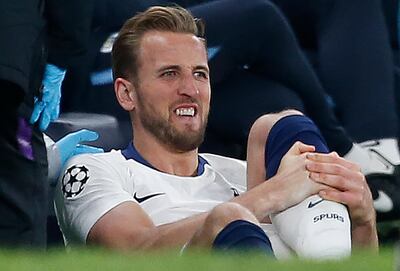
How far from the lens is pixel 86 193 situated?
275cm

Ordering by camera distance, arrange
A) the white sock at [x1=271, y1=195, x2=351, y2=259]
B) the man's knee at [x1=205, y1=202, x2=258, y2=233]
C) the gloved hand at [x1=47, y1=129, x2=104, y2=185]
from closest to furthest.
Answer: the man's knee at [x1=205, y1=202, x2=258, y2=233], the white sock at [x1=271, y1=195, x2=351, y2=259], the gloved hand at [x1=47, y1=129, x2=104, y2=185]

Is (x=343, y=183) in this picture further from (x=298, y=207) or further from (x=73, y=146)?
(x=73, y=146)

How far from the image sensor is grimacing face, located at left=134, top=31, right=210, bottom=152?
9.49 feet

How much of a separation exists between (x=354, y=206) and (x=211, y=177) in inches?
16.8

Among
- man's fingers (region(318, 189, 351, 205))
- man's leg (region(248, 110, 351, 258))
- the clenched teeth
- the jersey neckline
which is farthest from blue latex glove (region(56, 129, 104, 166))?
man's fingers (region(318, 189, 351, 205))

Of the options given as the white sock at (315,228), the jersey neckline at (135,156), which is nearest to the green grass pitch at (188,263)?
the white sock at (315,228)

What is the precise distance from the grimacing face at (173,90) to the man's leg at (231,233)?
1.76ft

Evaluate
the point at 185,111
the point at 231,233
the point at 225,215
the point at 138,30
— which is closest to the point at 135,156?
the point at 185,111

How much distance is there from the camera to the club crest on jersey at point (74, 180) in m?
2.77

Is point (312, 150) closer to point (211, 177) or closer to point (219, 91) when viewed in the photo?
point (211, 177)

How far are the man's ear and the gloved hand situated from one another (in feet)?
0.57

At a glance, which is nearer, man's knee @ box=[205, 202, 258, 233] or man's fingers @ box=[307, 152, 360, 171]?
man's knee @ box=[205, 202, 258, 233]

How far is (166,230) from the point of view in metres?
2.59

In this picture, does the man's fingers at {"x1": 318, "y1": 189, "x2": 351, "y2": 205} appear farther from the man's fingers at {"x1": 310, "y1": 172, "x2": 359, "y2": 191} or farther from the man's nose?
the man's nose
